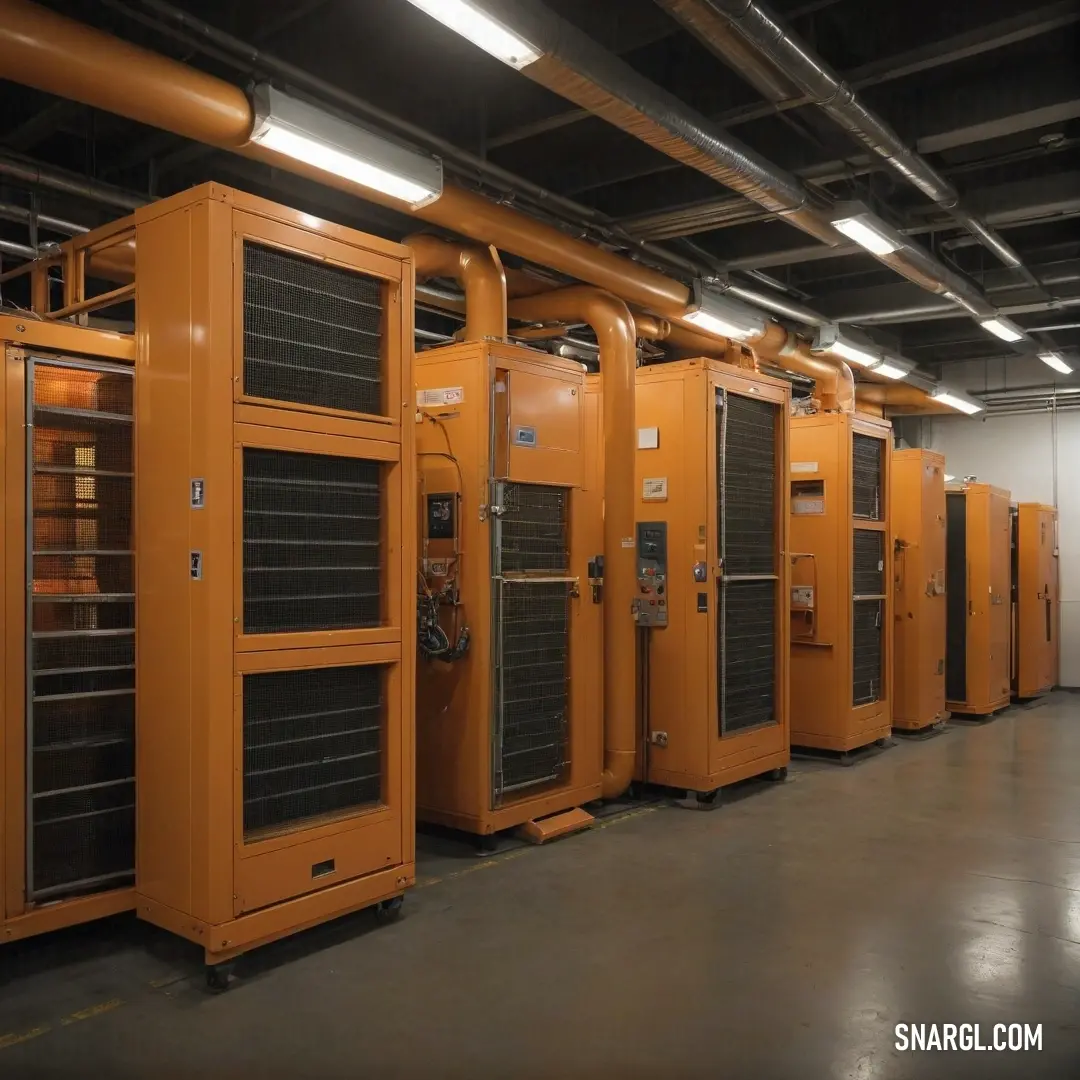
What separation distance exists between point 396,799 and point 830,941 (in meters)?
1.83

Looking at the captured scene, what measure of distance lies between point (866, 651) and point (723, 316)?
289 centimetres

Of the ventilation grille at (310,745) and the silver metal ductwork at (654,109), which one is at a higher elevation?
the silver metal ductwork at (654,109)

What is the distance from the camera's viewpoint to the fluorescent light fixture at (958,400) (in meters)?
10.4

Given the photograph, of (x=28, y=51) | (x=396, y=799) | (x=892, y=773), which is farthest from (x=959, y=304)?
(x=28, y=51)

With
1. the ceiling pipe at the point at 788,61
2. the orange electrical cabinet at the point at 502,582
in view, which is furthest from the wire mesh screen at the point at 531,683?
the ceiling pipe at the point at 788,61

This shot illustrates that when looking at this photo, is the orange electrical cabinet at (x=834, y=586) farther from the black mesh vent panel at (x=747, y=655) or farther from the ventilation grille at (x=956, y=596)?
the ventilation grille at (x=956, y=596)

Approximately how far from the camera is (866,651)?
7777 mm

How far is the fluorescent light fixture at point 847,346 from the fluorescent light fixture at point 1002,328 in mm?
895

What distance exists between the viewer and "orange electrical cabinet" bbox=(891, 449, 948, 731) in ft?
28.2

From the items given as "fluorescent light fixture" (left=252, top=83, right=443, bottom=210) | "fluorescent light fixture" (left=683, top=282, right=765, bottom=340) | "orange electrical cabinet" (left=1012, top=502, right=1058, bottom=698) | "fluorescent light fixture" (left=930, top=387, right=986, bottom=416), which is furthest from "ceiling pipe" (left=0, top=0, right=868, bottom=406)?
"orange electrical cabinet" (left=1012, top=502, right=1058, bottom=698)

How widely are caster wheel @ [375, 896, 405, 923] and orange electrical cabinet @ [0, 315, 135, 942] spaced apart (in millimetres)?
970

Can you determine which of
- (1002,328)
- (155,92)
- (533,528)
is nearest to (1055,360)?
(1002,328)

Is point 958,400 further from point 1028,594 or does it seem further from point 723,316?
point 723,316

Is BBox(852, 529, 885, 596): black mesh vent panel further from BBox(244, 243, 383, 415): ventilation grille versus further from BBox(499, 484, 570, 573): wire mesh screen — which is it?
BBox(244, 243, 383, 415): ventilation grille
